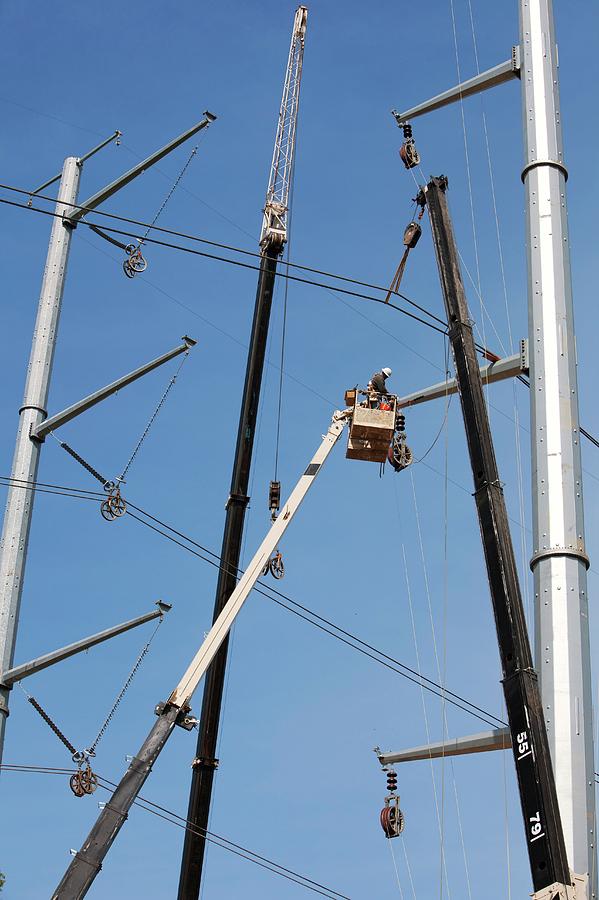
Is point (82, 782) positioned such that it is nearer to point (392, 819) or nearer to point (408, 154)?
point (392, 819)

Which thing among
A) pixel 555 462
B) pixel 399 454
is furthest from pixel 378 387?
pixel 555 462

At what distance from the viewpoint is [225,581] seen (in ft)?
72.5

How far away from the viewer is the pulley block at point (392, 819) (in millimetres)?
15328

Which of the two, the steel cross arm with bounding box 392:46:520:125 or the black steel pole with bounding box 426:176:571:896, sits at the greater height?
the steel cross arm with bounding box 392:46:520:125

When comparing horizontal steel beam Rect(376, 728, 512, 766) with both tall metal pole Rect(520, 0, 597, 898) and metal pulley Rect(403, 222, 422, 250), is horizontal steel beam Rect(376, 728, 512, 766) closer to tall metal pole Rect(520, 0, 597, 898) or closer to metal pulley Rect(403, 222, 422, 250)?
tall metal pole Rect(520, 0, 597, 898)

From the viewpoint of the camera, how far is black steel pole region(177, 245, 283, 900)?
19.9 meters

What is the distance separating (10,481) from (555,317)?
7197 mm

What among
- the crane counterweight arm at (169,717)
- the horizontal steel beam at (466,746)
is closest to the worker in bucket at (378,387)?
the crane counterweight arm at (169,717)

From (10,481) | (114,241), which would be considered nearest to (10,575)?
(10,481)

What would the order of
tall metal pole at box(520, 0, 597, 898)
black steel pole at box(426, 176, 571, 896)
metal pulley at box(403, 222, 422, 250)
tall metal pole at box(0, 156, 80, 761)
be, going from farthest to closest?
metal pulley at box(403, 222, 422, 250) → tall metal pole at box(0, 156, 80, 761) → tall metal pole at box(520, 0, 597, 898) → black steel pole at box(426, 176, 571, 896)

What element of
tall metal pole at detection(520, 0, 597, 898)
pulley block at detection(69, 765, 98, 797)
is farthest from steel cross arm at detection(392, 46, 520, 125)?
pulley block at detection(69, 765, 98, 797)

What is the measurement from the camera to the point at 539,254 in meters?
15.3

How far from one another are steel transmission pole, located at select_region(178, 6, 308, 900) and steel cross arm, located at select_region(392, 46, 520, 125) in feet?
9.48

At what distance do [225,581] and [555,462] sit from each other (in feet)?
30.3
